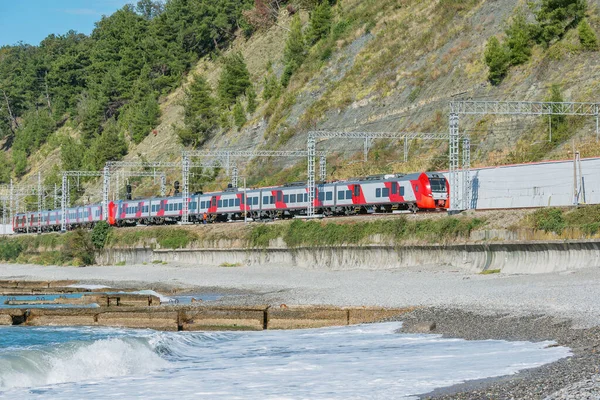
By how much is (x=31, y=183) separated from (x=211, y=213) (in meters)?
64.4

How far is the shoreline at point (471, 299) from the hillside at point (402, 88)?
56.9 ft

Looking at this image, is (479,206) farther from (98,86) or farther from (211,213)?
(98,86)

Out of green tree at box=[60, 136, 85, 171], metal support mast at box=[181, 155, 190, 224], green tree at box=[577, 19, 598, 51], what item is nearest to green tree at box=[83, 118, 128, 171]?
green tree at box=[60, 136, 85, 171]

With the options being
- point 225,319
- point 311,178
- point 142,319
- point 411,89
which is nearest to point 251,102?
point 411,89

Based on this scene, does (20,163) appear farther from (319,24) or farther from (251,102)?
(319,24)

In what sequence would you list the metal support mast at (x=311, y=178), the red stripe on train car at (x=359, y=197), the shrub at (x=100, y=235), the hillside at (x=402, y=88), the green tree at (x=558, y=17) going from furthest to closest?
1. the shrub at (x=100, y=235)
2. the green tree at (x=558, y=17)
3. the hillside at (x=402, y=88)
4. the metal support mast at (x=311, y=178)
5. the red stripe on train car at (x=359, y=197)

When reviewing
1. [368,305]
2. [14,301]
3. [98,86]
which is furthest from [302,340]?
[98,86]

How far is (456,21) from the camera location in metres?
72.1

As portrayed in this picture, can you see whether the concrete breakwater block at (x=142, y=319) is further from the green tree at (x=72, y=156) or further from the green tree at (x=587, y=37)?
the green tree at (x=72, y=156)

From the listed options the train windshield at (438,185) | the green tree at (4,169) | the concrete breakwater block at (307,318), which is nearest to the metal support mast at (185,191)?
the train windshield at (438,185)

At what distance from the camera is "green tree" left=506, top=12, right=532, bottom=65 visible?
198ft

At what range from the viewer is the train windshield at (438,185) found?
4949 centimetres

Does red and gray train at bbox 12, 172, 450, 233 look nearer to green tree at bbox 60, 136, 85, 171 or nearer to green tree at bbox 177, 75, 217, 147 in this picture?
green tree at bbox 177, 75, 217, 147

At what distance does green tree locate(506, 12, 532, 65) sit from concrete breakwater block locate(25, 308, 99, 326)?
1615 inches
